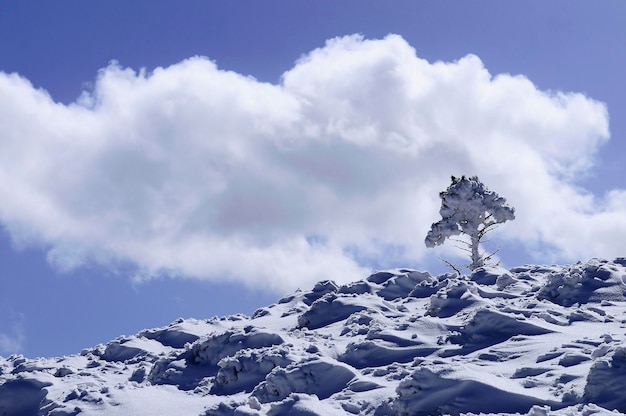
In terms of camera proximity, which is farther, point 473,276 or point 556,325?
point 473,276

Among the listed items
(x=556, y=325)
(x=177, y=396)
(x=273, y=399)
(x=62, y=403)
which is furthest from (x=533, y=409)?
(x=62, y=403)

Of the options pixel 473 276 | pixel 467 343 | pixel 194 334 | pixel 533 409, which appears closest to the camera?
pixel 533 409

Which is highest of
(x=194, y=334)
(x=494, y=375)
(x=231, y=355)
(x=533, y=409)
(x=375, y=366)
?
(x=194, y=334)

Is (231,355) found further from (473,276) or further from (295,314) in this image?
(473,276)

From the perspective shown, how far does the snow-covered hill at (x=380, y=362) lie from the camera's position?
856cm

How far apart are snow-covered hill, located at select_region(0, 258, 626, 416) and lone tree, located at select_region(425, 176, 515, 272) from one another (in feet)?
33.7

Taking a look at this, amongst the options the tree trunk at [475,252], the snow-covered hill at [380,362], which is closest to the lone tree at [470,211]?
the tree trunk at [475,252]

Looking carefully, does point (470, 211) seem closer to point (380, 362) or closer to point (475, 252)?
point (475, 252)

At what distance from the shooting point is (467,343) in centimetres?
1150

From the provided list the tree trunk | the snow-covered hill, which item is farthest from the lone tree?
the snow-covered hill

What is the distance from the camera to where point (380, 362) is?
37.0 ft

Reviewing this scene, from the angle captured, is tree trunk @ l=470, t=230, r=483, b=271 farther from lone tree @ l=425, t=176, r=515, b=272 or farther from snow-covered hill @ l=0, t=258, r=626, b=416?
snow-covered hill @ l=0, t=258, r=626, b=416

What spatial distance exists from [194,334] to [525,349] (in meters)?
7.93

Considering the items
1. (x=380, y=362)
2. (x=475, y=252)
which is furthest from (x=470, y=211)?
(x=380, y=362)
